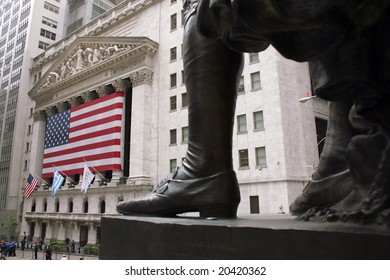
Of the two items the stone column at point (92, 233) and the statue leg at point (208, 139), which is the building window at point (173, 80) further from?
the statue leg at point (208, 139)

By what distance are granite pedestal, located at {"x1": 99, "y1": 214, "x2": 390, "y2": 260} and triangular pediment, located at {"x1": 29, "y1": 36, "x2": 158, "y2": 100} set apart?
29.9m

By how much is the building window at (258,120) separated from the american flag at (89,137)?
12.7m

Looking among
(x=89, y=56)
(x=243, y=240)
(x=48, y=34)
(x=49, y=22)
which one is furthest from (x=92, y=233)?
(x=49, y=22)

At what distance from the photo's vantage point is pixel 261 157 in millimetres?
22453

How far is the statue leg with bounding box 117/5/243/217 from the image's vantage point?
1.93 meters

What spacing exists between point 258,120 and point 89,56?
2128 centimetres

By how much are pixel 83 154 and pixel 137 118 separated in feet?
22.0

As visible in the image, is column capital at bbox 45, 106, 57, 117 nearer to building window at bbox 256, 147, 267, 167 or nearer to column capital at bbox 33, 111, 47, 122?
column capital at bbox 33, 111, 47, 122

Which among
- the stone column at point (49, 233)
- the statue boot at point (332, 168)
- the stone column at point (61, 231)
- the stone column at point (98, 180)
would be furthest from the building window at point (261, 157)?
the stone column at point (49, 233)

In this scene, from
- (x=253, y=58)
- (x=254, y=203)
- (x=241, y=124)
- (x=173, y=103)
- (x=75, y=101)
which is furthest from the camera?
(x=75, y=101)

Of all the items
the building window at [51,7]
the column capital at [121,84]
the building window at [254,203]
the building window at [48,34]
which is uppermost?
the building window at [51,7]

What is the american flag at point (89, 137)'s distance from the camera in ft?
95.9

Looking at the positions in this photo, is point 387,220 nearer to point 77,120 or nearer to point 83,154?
point 83,154

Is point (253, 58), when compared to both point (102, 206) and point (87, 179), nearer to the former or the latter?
point (87, 179)
